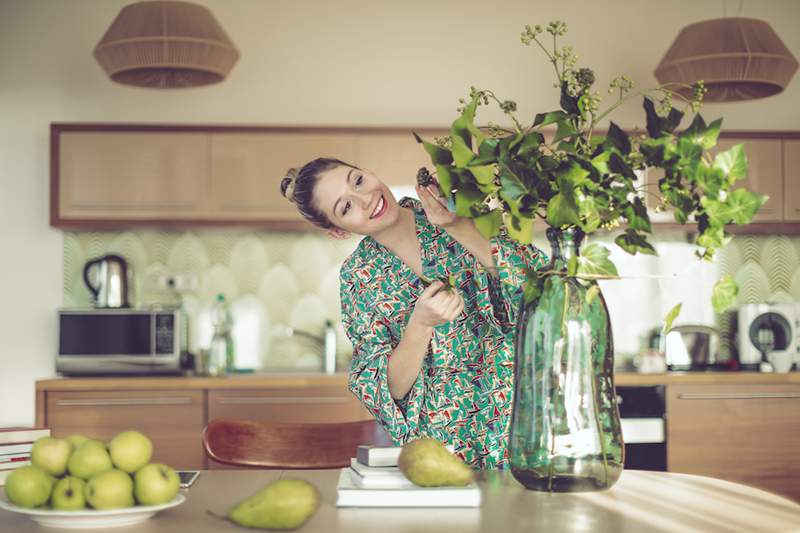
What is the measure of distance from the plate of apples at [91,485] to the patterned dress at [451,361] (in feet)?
2.05

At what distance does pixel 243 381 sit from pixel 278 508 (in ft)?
9.89

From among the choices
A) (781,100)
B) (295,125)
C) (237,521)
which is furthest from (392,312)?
(781,100)

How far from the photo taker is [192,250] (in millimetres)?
4852

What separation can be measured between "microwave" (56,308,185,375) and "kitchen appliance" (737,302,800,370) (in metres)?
2.87

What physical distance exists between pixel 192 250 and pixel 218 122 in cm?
69

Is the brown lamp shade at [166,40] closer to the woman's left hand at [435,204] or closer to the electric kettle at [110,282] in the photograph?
the electric kettle at [110,282]

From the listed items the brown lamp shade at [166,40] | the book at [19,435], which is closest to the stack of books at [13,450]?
the book at [19,435]

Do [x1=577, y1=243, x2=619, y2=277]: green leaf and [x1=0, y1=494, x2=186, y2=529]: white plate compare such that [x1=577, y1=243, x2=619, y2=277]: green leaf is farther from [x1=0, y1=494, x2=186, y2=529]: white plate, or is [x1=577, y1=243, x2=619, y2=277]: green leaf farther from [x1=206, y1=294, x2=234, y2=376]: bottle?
[x1=206, y1=294, x2=234, y2=376]: bottle

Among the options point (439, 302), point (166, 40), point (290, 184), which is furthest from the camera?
point (166, 40)

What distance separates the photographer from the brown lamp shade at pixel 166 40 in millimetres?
3344

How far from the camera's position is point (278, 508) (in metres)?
1.22

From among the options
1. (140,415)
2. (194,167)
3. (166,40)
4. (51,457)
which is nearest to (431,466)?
(51,457)

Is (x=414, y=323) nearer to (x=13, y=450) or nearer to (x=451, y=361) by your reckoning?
(x=451, y=361)

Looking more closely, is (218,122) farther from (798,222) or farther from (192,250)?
(798,222)
